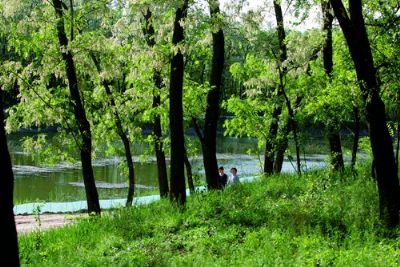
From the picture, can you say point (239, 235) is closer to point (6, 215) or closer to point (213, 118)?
point (6, 215)

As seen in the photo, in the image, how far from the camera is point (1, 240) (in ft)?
16.0

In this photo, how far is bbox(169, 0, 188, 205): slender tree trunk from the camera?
10.9 m

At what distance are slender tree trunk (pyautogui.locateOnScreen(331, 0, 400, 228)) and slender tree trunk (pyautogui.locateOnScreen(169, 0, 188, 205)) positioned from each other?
369 cm

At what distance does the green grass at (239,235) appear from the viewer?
7.00 m

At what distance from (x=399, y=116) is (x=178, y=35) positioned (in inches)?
200

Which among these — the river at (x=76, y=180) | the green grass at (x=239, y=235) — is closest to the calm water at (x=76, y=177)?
the river at (x=76, y=180)

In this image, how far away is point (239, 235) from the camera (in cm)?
841

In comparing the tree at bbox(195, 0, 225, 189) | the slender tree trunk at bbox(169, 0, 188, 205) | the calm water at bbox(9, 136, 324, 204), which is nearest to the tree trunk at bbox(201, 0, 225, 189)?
the tree at bbox(195, 0, 225, 189)

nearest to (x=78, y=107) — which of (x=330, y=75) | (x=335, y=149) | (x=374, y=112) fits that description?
(x=330, y=75)

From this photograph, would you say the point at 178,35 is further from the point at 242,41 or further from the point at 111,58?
the point at 111,58

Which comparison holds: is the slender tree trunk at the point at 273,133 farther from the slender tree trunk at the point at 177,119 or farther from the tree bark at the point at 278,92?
the slender tree trunk at the point at 177,119

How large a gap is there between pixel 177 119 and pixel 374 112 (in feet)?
14.0

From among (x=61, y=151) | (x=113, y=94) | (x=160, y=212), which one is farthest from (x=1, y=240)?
(x=113, y=94)

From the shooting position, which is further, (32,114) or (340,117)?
(32,114)
